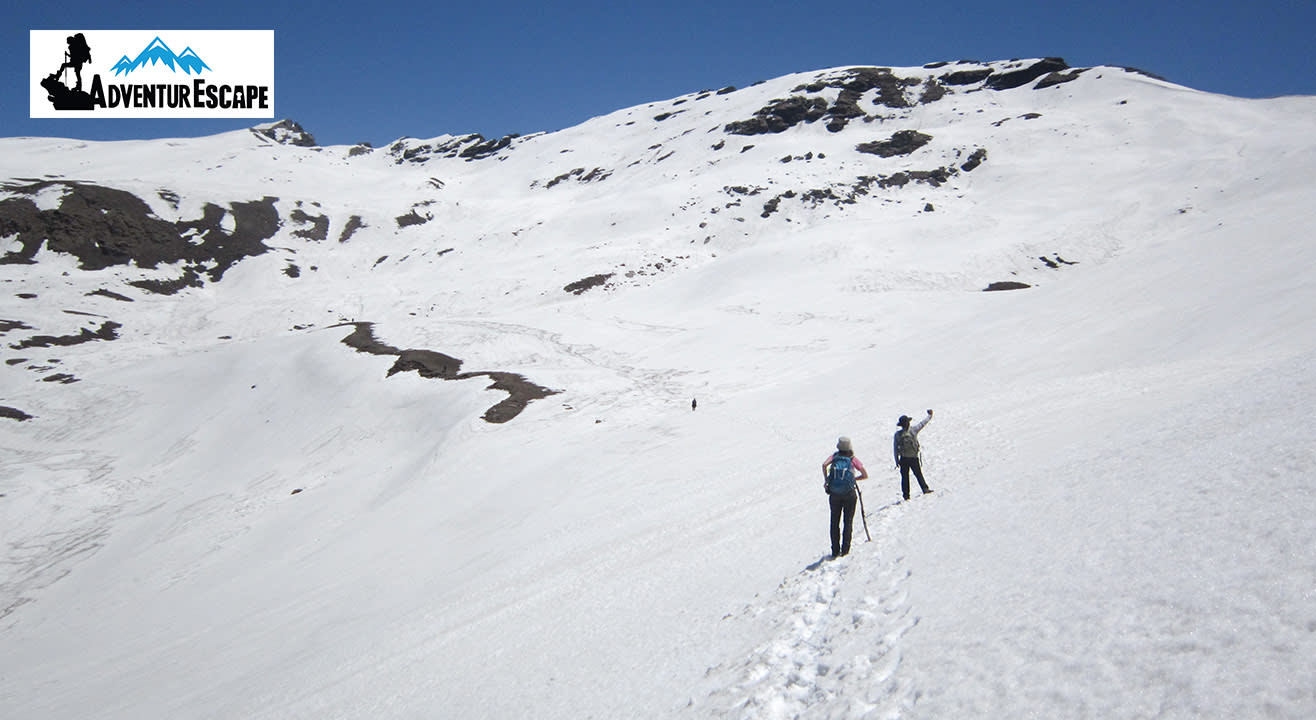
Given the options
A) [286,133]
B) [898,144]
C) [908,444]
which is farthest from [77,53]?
[286,133]

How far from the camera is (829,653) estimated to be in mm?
6484

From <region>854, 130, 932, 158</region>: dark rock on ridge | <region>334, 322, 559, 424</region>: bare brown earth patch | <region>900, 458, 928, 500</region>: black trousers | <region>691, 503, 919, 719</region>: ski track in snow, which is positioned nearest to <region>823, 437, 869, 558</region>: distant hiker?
<region>691, 503, 919, 719</region>: ski track in snow

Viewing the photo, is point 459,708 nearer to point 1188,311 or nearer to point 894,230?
point 1188,311

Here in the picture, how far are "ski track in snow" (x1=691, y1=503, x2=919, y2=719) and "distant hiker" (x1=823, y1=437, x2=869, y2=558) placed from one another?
0.42 metres

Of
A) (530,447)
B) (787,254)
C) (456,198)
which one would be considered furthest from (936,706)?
(456,198)

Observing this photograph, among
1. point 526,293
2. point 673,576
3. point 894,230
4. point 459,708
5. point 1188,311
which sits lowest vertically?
point 459,708

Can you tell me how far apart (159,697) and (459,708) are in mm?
8400

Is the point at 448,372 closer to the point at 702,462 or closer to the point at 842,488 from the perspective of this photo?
the point at 702,462

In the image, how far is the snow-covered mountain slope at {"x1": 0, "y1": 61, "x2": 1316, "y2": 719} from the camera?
19.7ft

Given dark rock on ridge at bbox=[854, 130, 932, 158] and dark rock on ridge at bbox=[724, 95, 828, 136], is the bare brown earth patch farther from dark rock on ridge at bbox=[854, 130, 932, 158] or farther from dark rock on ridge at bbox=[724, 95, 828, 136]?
dark rock on ridge at bbox=[724, 95, 828, 136]

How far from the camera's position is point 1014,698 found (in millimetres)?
4734

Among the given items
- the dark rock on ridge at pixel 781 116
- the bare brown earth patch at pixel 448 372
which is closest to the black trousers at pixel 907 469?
the bare brown earth patch at pixel 448 372

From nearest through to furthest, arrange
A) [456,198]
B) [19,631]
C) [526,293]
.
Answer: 1. [19,631]
2. [526,293]
3. [456,198]

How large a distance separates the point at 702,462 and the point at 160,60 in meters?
97.1
